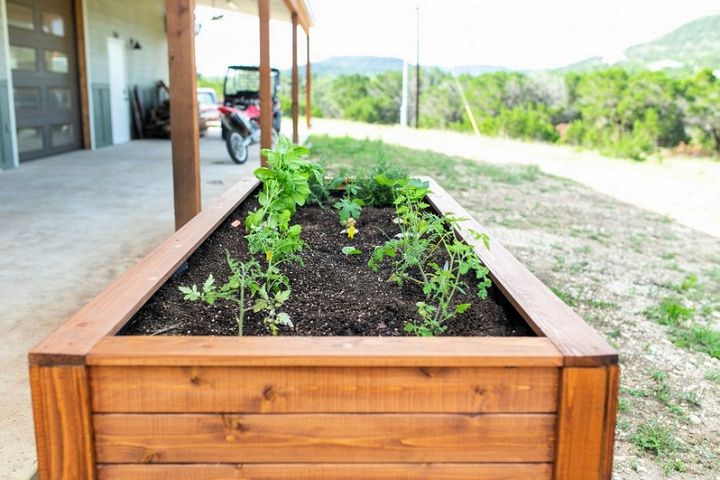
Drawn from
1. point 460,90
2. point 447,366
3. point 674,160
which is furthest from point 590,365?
point 460,90

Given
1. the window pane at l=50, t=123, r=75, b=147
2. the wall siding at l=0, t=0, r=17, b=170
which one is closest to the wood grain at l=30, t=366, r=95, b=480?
the wall siding at l=0, t=0, r=17, b=170

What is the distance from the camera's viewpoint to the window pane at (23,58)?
27.2ft

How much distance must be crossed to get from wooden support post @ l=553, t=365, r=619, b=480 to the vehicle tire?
8.12 m

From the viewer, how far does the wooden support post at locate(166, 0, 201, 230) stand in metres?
3.61

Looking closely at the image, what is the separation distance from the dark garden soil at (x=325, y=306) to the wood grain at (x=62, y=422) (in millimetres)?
375

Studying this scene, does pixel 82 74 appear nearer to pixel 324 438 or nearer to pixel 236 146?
pixel 236 146

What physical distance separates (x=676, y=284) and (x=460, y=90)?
51.5 feet

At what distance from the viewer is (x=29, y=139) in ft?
28.8

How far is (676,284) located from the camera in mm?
4453

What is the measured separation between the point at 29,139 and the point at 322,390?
28.2 feet

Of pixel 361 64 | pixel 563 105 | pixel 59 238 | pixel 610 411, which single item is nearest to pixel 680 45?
pixel 361 64

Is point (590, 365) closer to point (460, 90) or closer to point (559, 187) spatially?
point (559, 187)

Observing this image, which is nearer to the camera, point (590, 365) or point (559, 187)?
point (590, 365)

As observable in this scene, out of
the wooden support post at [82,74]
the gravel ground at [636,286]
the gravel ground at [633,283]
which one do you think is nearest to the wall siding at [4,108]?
the wooden support post at [82,74]
